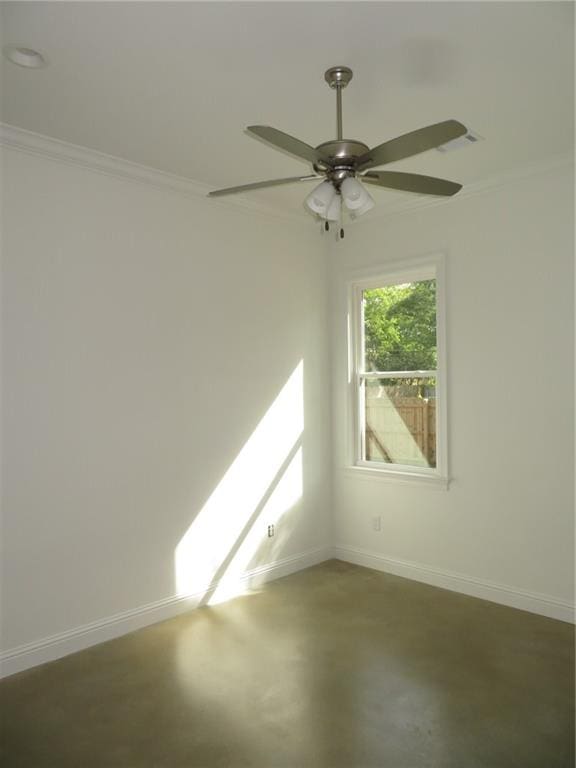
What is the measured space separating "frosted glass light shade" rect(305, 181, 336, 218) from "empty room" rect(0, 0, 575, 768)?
0.15ft

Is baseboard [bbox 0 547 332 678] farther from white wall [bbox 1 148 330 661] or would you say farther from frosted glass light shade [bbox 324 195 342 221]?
frosted glass light shade [bbox 324 195 342 221]

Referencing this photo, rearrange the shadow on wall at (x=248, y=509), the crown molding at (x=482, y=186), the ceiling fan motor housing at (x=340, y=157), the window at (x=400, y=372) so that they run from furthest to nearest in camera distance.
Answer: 1. the window at (x=400, y=372)
2. the shadow on wall at (x=248, y=509)
3. the crown molding at (x=482, y=186)
4. the ceiling fan motor housing at (x=340, y=157)

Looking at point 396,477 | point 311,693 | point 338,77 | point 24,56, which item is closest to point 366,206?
point 338,77

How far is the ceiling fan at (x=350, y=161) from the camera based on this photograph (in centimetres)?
189

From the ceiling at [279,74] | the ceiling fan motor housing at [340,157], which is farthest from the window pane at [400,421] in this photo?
the ceiling fan motor housing at [340,157]

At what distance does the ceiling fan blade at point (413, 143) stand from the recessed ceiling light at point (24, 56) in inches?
53.3

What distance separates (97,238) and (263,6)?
1670 millimetres

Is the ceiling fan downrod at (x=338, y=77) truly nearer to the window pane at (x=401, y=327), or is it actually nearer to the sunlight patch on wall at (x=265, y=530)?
the window pane at (x=401, y=327)

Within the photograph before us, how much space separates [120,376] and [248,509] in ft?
4.50

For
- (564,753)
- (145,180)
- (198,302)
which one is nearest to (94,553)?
(198,302)

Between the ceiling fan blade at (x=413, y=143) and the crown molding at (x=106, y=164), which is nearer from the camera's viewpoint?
the ceiling fan blade at (x=413, y=143)

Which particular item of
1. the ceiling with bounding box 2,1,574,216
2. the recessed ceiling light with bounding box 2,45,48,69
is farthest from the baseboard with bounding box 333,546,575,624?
the recessed ceiling light with bounding box 2,45,48,69

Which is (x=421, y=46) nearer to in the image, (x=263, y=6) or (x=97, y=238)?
(x=263, y=6)

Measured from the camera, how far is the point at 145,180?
350 cm
